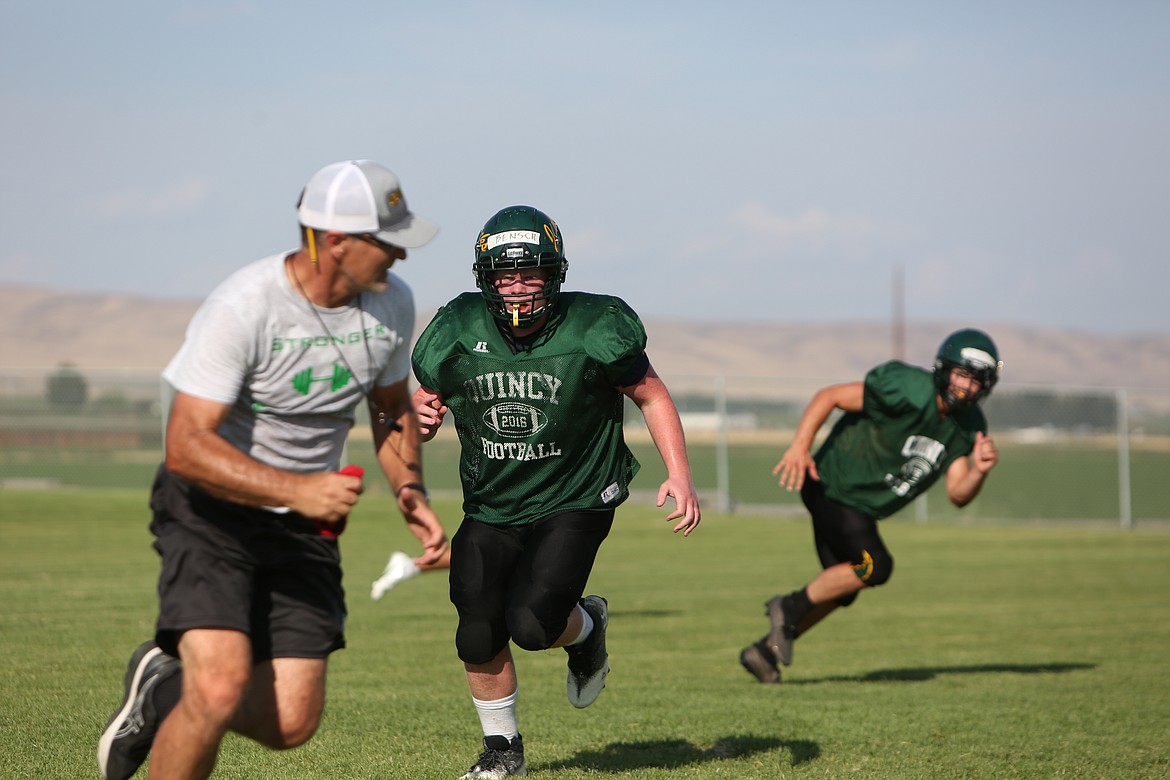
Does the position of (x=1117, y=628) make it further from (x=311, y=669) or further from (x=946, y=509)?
(x=946, y=509)

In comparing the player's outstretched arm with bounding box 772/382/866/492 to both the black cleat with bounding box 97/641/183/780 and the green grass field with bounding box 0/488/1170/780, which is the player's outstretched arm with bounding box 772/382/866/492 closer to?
the green grass field with bounding box 0/488/1170/780

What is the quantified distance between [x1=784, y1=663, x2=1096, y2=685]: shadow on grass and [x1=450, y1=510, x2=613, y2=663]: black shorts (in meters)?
3.48

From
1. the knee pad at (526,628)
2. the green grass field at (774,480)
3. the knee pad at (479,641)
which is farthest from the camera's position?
the green grass field at (774,480)

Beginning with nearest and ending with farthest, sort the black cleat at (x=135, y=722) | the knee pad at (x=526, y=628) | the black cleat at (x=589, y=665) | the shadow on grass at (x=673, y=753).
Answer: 1. the black cleat at (x=135, y=722)
2. the knee pad at (x=526, y=628)
3. the shadow on grass at (x=673, y=753)
4. the black cleat at (x=589, y=665)

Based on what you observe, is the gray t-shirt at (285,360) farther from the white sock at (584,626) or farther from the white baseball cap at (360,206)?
the white sock at (584,626)

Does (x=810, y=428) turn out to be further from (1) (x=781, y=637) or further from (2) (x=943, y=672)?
(2) (x=943, y=672)

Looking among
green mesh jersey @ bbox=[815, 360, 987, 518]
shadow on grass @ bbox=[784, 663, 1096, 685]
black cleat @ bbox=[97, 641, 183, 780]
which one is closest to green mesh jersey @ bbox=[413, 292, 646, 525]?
black cleat @ bbox=[97, 641, 183, 780]

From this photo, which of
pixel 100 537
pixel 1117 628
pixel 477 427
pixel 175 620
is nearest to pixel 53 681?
pixel 477 427

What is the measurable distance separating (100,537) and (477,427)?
14.6 metres

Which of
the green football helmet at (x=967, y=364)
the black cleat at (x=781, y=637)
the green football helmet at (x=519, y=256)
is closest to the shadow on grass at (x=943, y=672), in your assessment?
the black cleat at (x=781, y=637)

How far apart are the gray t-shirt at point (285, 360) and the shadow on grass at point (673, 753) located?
7.18ft

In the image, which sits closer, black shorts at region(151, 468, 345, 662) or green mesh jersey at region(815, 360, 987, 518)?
black shorts at region(151, 468, 345, 662)

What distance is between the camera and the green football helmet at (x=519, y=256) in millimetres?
5574

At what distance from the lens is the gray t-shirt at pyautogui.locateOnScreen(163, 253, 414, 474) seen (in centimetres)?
416
